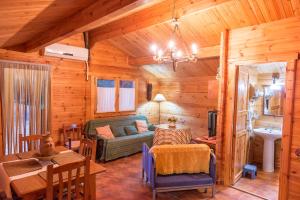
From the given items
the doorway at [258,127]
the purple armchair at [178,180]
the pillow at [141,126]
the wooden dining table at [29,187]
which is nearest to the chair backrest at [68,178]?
the wooden dining table at [29,187]

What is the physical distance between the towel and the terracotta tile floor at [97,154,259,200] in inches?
16.3

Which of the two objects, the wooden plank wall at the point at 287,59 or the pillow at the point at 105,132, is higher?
the wooden plank wall at the point at 287,59

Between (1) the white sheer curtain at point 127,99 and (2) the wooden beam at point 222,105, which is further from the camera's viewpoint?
(1) the white sheer curtain at point 127,99

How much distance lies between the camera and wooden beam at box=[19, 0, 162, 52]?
70.9 inches

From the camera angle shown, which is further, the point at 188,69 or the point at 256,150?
the point at 188,69

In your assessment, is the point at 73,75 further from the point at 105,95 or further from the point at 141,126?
the point at 141,126

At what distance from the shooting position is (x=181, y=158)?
3.07m

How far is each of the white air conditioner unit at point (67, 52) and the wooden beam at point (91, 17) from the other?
3.97ft

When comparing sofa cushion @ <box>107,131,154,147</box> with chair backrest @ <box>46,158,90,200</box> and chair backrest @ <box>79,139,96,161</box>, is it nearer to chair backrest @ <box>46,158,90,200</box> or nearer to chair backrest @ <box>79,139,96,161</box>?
chair backrest @ <box>79,139,96,161</box>

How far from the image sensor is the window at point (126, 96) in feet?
19.1

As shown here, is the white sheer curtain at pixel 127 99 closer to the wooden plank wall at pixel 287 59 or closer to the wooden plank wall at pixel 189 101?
the wooden plank wall at pixel 189 101

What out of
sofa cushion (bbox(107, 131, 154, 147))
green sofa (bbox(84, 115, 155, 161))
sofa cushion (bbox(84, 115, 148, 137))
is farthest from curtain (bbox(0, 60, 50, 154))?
sofa cushion (bbox(107, 131, 154, 147))

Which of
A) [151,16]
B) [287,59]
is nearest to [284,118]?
[287,59]

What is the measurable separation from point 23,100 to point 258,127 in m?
5.04
